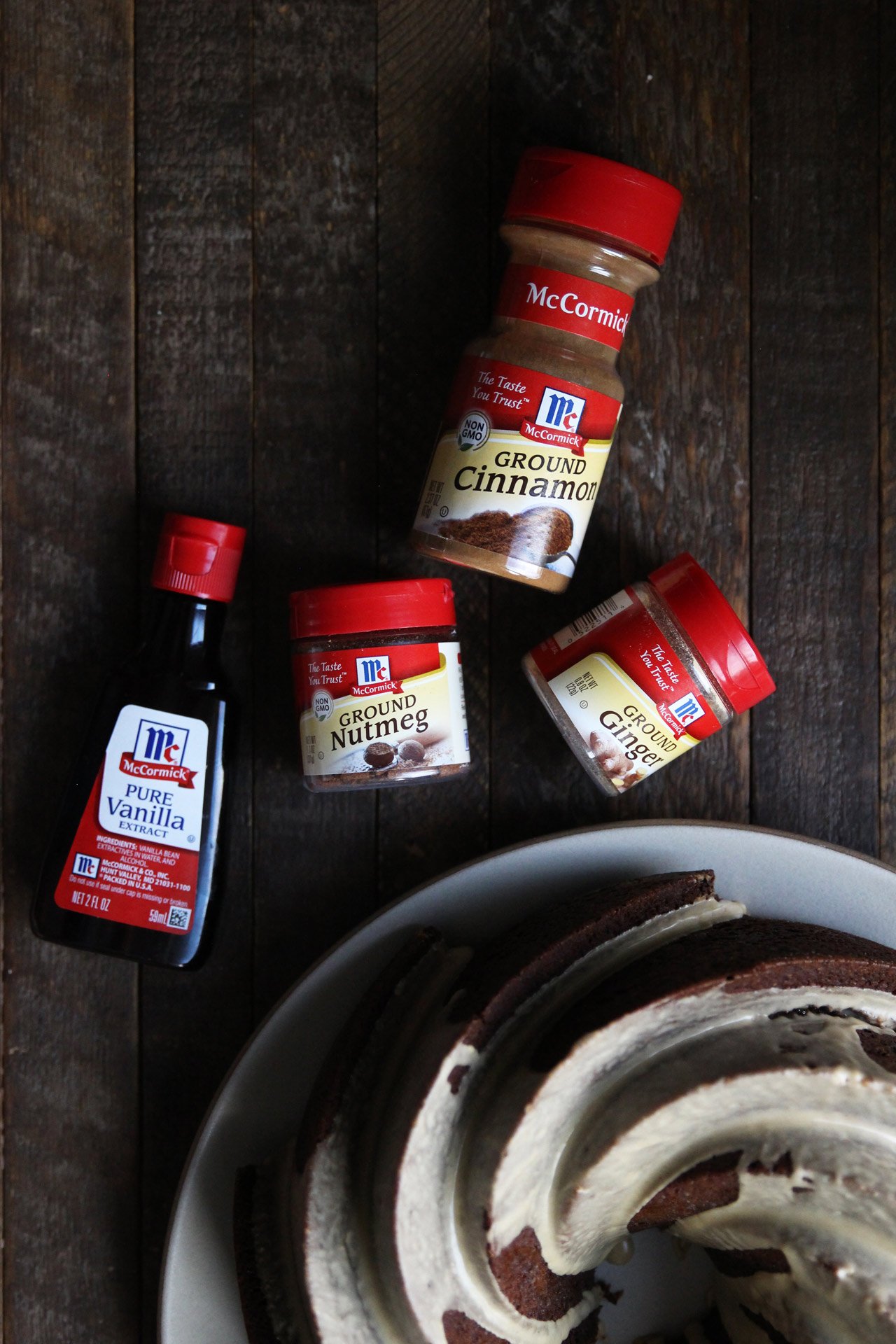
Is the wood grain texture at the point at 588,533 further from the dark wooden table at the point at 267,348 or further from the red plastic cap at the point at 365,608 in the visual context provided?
the red plastic cap at the point at 365,608

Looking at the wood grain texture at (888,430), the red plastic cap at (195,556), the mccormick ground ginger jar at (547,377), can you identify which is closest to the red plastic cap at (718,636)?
the mccormick ground ginger jar at (547,377)

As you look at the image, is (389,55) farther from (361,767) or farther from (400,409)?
(361,767)

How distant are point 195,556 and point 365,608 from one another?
166 mm

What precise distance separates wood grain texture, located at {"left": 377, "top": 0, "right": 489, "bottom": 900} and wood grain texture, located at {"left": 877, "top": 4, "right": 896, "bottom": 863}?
0.40 m

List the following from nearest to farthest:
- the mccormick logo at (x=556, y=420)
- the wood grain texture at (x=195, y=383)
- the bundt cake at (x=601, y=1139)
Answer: the bundt cake at (x=601, y=1139) → the mccormick logo at (x=556, y=420) → the wood grain texture at (x=195, y=383)

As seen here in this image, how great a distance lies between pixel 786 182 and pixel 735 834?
0.64 meters

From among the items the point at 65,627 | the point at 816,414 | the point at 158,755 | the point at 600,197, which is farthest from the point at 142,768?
the point at 816,414

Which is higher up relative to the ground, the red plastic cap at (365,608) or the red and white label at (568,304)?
the red and white label at (568,304)

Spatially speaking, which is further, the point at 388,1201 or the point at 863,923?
the point at 863,923

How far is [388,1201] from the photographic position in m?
0.79

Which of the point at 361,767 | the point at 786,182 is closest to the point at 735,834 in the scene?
the point at 361,767

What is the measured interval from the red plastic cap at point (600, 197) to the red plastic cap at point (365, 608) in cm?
34

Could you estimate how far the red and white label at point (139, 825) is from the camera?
93cm

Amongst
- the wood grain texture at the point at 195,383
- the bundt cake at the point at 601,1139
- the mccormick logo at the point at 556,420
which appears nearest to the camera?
the bundt cake at the point at 601,1139
